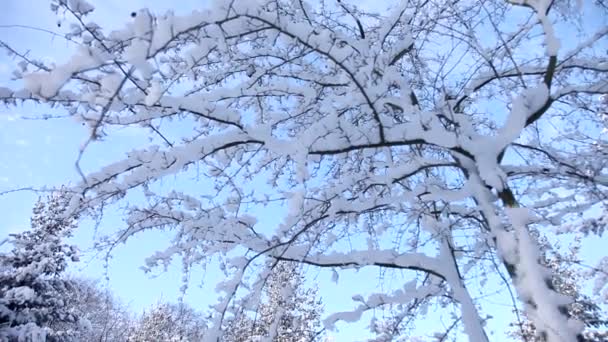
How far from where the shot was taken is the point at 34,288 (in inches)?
533

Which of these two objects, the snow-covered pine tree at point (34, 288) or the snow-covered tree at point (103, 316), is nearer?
the snow-covered pine tree at point (34, 288)

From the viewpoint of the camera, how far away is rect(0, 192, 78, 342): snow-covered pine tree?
498 inches

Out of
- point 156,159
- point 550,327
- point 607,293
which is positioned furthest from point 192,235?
point 607,293

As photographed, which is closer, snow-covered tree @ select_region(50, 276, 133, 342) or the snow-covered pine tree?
the snow-covered pine tree

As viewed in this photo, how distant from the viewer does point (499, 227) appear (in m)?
2.81

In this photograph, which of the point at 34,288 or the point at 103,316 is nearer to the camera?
the point at 34,288

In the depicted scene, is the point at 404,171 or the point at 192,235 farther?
the point at 192,235

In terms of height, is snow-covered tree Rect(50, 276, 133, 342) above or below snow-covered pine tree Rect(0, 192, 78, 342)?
above

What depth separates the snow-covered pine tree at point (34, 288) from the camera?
12641 millimetres

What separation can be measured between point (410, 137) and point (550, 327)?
1465mm

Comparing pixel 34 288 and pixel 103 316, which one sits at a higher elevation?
pixel 103 316

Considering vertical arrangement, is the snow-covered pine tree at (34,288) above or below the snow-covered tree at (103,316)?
below

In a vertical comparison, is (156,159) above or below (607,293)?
below

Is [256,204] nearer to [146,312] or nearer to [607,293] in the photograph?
[607,293]
